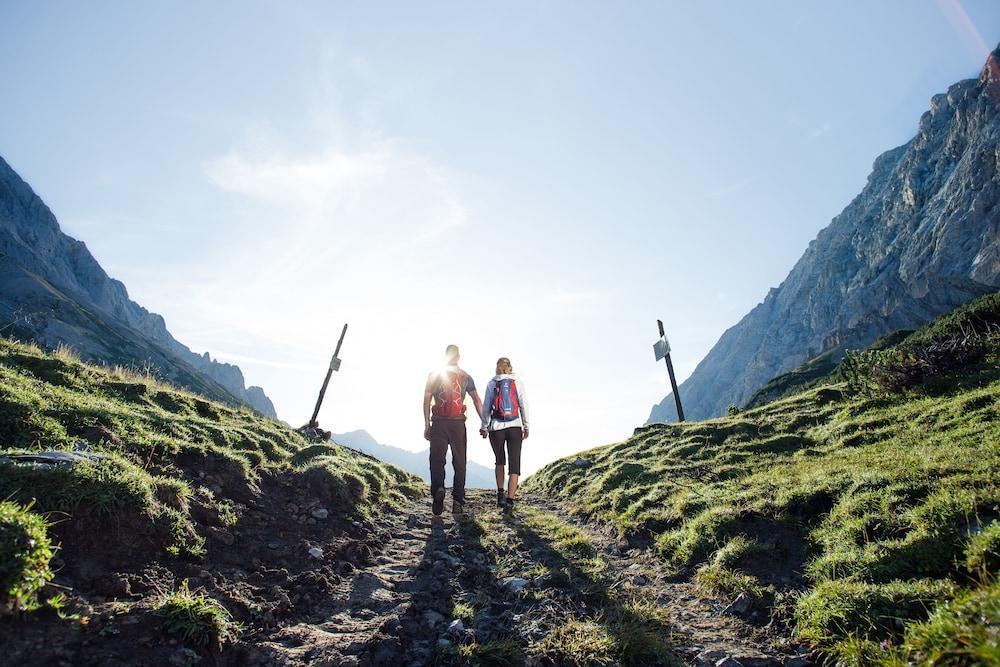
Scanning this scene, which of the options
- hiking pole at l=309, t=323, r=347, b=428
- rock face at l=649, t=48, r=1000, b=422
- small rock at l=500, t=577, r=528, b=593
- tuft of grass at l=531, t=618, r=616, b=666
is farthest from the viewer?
rock face at l=649, t=48, r=1000, b=422

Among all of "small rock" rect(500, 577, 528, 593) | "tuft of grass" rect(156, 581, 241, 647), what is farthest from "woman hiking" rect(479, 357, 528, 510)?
"tuft of grass" rect(156, 581, 241, 647)

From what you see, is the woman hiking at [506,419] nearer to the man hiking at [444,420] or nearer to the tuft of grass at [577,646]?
the man hiking at [444,420]

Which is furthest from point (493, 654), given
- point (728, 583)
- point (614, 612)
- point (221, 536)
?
point (221, 536)

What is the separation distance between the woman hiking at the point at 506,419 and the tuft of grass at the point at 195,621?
7.01 m

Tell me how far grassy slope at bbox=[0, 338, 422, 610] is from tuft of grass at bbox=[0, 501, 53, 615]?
0.4 inches

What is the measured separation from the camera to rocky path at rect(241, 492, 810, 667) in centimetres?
393

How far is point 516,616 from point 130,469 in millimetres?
4733

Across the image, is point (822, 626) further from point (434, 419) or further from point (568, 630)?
point (434, 419)

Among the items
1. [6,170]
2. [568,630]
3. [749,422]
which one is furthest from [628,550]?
[6,170]

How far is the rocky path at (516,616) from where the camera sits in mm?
3934

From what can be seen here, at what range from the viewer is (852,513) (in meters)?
5.57

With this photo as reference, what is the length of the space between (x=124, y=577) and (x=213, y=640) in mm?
1147

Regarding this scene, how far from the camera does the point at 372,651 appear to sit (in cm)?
397

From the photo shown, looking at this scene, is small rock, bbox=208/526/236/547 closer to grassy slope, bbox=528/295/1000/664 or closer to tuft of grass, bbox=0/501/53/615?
tuft of grass, bbox=0/501/53/615
